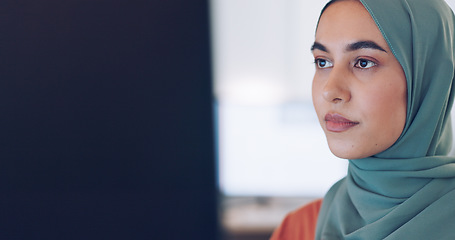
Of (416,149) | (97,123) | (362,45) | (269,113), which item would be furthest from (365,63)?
(269,113)

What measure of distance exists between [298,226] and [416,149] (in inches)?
15.9

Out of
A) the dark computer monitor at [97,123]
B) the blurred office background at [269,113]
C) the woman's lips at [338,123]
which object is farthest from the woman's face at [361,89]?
the blurred office background at [269,113]

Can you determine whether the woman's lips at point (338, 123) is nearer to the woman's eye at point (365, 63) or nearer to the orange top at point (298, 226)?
the woman's eye at point (365, 63)

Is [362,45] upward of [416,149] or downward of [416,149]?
upward

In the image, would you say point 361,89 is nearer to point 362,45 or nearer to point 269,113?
point 362,45

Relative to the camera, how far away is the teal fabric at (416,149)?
84cm

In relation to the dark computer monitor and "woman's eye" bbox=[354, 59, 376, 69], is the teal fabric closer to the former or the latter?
"woman's eye" bbox=[354, 59, 376, 69]

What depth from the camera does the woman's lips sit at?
2.85 ft

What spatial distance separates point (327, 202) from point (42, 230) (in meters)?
0.92

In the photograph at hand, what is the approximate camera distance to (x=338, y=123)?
880 mm

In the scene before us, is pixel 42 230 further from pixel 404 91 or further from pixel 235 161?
pixel 235 161

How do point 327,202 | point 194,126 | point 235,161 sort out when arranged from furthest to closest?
point 235,161 → point 327,202 → point 194,126

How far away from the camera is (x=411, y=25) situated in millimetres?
844

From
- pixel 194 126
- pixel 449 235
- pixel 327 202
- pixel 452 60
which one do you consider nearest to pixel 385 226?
pixel 449 235
